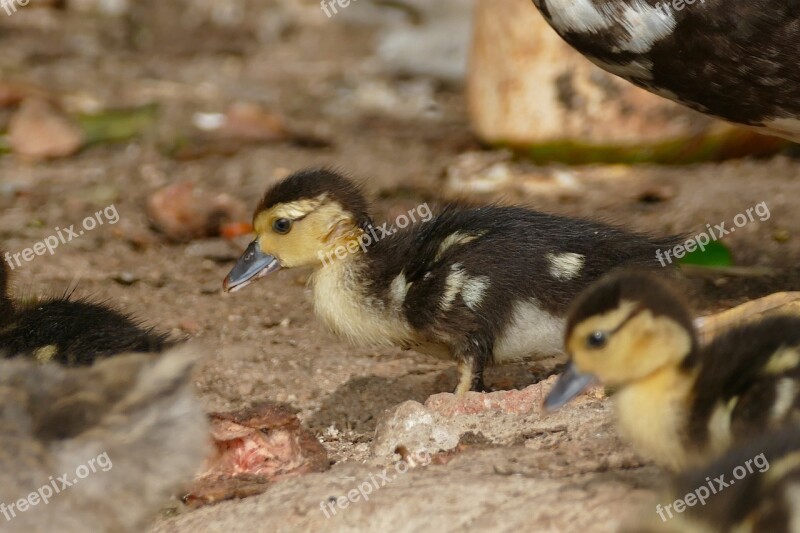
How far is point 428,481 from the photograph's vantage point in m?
3.01

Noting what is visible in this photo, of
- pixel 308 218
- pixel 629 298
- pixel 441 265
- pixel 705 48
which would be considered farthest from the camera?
pixel 308 218

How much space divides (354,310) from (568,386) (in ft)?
3.95

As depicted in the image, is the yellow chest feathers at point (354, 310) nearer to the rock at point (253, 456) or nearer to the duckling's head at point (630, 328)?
the rock at point (253, 456)

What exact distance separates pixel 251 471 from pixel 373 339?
704mm

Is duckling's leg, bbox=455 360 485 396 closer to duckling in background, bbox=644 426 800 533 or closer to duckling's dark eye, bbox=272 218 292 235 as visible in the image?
duckling's dark eye, bbox=272 218 292 235

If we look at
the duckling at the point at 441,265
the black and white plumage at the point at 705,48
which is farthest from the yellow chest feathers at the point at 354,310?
the black and white plumage at the point at 705,48

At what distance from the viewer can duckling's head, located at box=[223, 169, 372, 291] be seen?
4.08 metres

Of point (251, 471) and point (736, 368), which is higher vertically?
point (736, 368)

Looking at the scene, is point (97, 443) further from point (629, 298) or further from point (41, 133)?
point (41, 133)

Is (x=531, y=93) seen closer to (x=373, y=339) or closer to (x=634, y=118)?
(x=634, y=118)

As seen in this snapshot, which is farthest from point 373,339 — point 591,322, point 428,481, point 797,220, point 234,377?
point 797,220

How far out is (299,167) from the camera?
6.51m

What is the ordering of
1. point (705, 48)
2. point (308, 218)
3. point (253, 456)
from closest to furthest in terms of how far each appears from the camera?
point (253, 456) → point (705, 48) → point (308, 218)

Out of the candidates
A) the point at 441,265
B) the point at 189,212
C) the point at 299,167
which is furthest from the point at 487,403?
the point at 299,167
